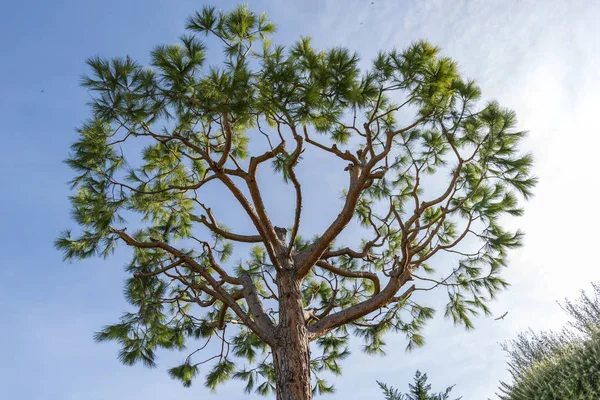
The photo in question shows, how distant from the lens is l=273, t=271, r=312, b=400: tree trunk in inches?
147

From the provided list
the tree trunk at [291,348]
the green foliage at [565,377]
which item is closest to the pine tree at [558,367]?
the green foliage at [565,377]

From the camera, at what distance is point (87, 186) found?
4.61 metres

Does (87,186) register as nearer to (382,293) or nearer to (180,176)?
(180,176)

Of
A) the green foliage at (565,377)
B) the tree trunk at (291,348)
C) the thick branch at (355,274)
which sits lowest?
the green foliage at (565,377)

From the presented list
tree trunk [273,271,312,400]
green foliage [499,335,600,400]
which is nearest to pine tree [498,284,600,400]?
green foliage [499,335,600,400]

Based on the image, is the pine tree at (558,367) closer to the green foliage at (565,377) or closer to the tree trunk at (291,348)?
the green foliage at (565,377)

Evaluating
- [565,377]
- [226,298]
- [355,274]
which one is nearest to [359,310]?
[355,274]

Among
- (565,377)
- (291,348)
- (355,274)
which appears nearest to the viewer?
(565,377)

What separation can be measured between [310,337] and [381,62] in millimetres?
2533

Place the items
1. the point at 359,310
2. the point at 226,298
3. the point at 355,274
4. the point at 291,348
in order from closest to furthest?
1. the point at 291,348
2. the point at 226,298
3. the point at 359,310
4. the point at 355,274

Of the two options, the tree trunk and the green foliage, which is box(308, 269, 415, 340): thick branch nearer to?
the tree trunk

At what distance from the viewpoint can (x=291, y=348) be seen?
13.0ft

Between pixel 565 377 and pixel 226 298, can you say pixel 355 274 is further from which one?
pixel 565 377

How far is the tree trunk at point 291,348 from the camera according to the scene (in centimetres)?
375
